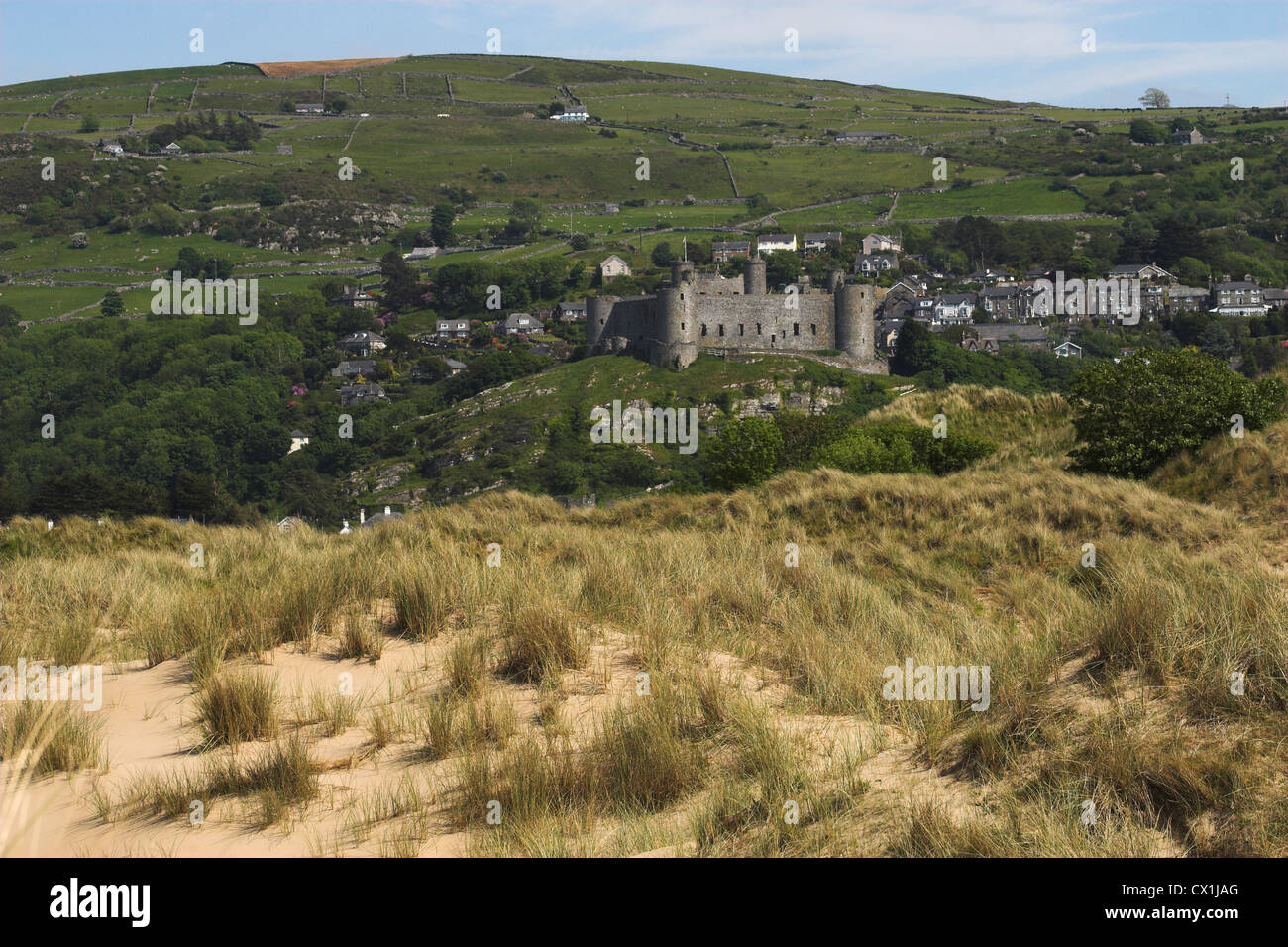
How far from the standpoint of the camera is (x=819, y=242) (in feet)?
434

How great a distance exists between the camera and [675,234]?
5625 inches

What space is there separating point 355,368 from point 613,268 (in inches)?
1246

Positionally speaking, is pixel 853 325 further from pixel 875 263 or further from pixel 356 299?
pixel 356 299

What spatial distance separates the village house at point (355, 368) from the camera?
113m

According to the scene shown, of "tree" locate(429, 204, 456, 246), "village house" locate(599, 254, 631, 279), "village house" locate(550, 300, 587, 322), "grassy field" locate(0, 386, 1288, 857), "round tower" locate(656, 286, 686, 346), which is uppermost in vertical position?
"tree" locate(429, 204, 456, 246)

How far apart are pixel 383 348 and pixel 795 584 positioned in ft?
376

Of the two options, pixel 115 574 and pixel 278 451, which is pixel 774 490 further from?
pixel 278 451

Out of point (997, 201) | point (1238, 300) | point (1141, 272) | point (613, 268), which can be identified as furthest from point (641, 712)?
point (997, 201)

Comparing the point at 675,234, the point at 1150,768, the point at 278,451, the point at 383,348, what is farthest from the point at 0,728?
the point at 675,234

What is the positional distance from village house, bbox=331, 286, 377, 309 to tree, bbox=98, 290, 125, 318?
24339 mm

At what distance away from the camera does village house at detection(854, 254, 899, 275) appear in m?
124

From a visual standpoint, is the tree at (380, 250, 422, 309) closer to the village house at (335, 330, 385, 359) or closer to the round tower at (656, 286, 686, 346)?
the village house at (335, 330, 385, 359)

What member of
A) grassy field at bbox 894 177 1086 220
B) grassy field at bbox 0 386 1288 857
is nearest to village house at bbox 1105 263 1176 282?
grassy field at bbox 894 177 1086 220

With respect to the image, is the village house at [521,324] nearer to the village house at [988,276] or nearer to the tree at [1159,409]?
the village house at [988,276]
